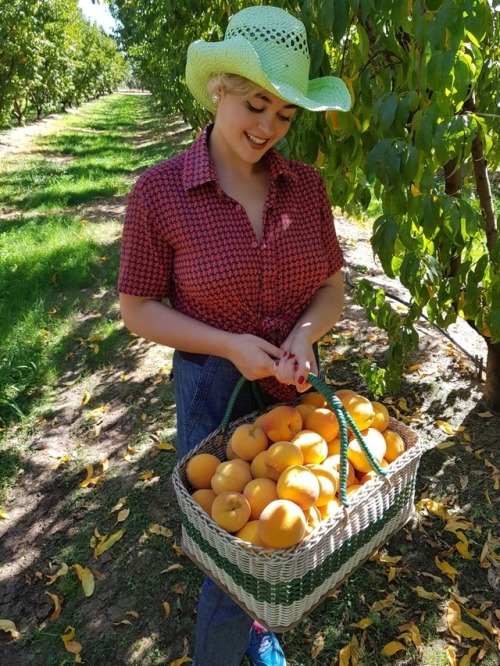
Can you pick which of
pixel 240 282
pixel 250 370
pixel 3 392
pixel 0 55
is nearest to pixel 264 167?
pixel 240 282

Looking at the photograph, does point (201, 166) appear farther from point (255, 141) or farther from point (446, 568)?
point (446, 568)

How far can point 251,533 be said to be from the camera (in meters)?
1.16

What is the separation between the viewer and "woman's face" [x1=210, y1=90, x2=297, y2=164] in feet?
4.19

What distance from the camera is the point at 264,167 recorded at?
1495mm

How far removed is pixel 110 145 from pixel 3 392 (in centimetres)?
1400

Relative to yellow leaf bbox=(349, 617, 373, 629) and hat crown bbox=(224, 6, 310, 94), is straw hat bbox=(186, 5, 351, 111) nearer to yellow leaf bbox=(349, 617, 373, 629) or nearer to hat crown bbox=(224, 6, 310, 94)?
hat crown bbox=(224, 6, 310, 94)

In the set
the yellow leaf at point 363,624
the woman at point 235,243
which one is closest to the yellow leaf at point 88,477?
the woman at point 235,243

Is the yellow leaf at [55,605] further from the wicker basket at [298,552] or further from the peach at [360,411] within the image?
the peach at [360,411]

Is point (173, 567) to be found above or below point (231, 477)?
below

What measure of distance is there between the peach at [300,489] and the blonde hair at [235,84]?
0.92 m

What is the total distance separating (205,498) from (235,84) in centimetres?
102

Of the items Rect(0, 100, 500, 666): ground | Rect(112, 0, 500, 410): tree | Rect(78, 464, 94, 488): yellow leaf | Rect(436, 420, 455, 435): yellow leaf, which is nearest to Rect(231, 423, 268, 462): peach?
Rect(112, 0, 500, 410): tree

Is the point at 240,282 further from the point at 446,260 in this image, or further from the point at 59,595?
the point at 59,595

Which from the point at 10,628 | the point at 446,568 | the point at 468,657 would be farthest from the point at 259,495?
the point at 10,628
